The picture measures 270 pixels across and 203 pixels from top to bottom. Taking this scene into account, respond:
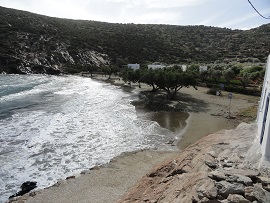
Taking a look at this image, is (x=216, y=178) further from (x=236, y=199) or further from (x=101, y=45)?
(x=101, y=45)

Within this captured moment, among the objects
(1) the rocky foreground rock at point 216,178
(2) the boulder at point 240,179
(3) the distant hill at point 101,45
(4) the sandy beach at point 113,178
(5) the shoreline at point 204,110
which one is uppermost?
(3) the distant hill at point 101,45

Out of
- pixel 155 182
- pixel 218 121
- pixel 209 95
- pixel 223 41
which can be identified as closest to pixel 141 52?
pixel 223 41

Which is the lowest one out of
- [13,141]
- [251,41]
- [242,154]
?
[13,141]

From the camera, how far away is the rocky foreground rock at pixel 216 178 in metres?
9.12

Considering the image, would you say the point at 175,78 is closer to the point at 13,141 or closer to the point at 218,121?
the point at 218,121

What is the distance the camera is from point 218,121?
33.1 metres

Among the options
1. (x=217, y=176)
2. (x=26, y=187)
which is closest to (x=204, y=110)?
(x=26, y=187)

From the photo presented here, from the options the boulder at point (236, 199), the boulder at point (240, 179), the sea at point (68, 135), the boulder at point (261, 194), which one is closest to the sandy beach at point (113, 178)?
the sea at point (68, 135)

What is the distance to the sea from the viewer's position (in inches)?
806

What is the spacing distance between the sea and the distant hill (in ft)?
212

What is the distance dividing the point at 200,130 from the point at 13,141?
1853 centimetres

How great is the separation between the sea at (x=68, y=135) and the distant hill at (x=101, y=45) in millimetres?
64492

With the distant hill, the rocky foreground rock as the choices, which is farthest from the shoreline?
the distant hill

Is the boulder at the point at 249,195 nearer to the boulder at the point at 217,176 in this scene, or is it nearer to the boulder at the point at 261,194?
the boulder at the point at 261,194
